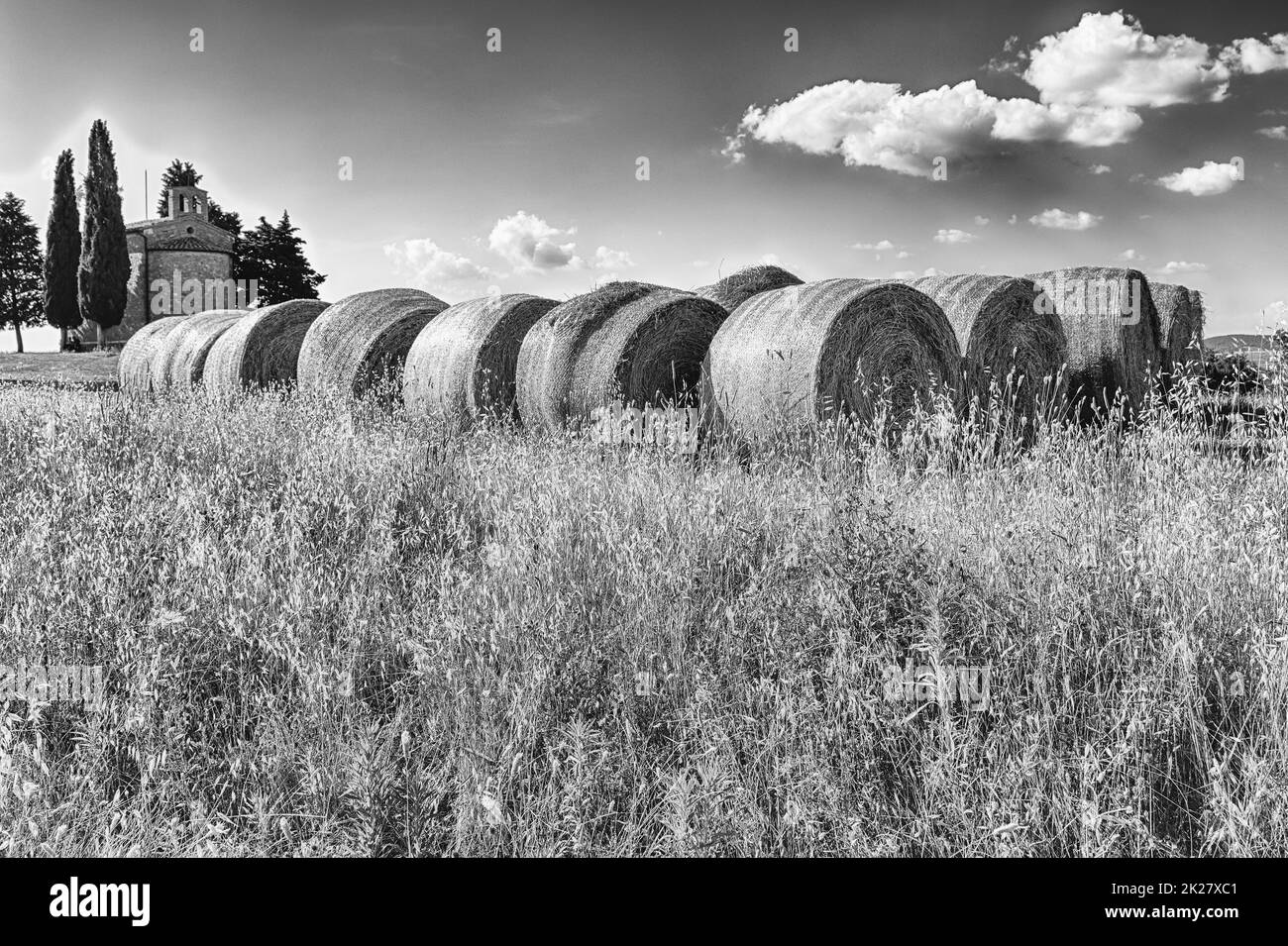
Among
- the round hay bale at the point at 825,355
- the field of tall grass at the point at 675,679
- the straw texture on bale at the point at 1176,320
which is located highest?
the straw texture on bale at the point at 1176,320

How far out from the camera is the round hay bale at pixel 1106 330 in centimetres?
1125

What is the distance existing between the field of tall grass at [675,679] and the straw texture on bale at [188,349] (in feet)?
43.9

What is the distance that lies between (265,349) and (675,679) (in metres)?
13.1

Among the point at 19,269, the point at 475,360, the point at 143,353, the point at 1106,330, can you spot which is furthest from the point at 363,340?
the point at 19,269

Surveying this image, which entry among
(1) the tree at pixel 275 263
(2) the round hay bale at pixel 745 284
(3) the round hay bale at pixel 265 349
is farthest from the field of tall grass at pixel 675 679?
(1) the tree at pixel 275 263

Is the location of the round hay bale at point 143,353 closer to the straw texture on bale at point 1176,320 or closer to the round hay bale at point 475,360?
the round hay bale at point 475,360

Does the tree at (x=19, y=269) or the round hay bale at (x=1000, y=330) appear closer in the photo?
the round hay bale at (x=1000, y=330)

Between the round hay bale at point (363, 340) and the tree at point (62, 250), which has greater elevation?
the tree at point (62, 250)

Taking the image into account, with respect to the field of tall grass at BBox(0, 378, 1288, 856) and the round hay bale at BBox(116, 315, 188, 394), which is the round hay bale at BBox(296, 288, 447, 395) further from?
the round hay bale at BBox(116, 315, 188, 394)

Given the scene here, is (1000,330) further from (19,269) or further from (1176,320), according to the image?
(19,269)

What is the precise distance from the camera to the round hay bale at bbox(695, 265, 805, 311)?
37.3ft

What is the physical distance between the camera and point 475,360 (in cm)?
1023
